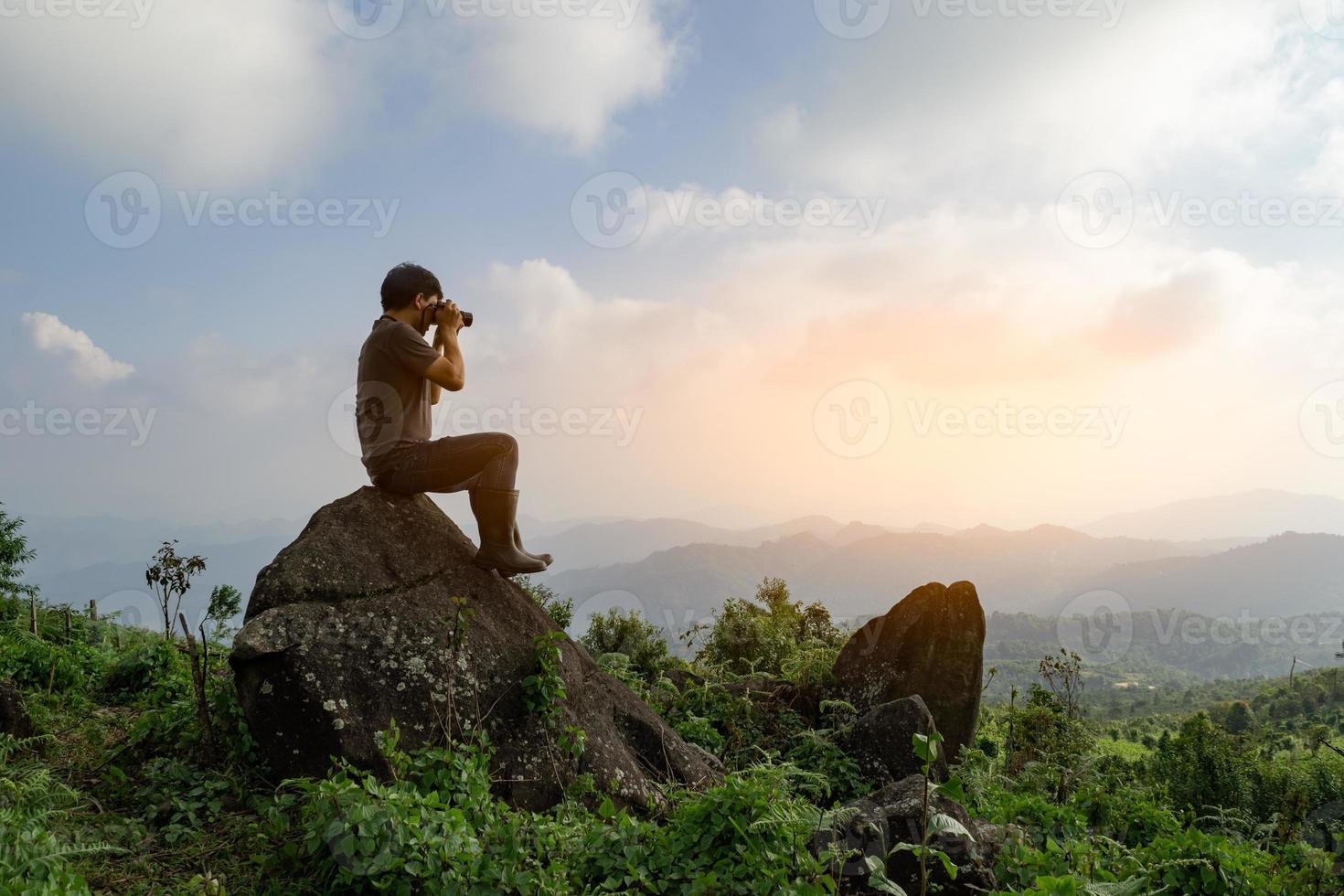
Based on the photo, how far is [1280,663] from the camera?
523 feet

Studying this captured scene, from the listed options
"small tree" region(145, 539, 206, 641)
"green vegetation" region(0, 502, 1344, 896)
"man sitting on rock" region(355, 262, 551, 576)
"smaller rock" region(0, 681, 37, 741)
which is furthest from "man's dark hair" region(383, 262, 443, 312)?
"smaller rock" region(0, 681, 37, 741)

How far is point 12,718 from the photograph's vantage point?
6816mm

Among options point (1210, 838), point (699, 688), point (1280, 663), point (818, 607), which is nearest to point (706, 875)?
point (1210, 838)

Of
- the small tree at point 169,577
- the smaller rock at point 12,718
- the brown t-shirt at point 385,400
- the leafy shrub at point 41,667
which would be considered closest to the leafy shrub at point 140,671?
the leafy shrub at point 41,667

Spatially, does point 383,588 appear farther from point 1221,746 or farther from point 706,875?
point 1221,746

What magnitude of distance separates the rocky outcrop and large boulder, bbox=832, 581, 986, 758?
5869 millimetres

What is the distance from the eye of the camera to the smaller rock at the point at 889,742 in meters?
9.70

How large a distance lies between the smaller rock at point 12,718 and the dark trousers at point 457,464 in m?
3.64

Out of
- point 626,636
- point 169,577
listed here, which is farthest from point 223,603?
point 626,636

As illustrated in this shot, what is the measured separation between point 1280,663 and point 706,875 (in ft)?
667

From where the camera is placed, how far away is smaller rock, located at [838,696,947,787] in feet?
31.8

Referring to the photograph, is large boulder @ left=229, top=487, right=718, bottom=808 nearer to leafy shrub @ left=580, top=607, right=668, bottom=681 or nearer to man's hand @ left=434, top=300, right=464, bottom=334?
man's hand @ left=434, top=300, right=464, bottom=334

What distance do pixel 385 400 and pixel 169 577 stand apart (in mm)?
2463

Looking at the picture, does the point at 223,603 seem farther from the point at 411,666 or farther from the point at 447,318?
the point at 447,318
